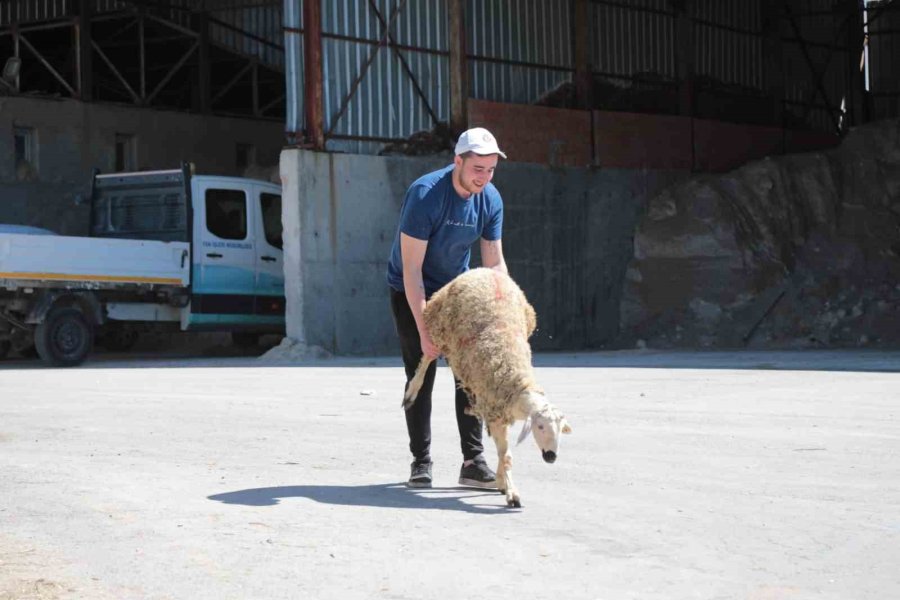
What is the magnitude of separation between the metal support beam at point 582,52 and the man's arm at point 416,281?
20526mm

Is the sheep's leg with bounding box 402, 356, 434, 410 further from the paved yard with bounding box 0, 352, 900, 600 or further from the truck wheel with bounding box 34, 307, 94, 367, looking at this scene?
the truck wheel with bounding box 34, 307, 94, 367

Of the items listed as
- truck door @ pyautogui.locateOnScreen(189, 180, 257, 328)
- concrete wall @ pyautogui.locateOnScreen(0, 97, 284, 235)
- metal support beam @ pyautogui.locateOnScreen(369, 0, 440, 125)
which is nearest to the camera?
truck door @ pyautogui.locateOnScreen(189, 180, 257, 328)

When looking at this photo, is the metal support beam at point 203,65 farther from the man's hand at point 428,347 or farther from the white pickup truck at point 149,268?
the man's hand at point 428,347

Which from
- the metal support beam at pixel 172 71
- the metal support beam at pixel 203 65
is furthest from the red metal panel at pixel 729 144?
the metal support beam at pixel 172 71

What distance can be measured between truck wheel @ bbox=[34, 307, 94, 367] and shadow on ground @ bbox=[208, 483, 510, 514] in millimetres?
13178

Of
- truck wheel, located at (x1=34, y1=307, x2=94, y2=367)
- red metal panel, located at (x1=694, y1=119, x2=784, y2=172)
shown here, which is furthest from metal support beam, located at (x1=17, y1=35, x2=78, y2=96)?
red metal panel, located at (x1=694, y1=119, x2=784, y2=172)

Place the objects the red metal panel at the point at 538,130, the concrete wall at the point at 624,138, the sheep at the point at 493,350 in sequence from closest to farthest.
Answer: the sheep at the point at 493,350, the red metal panel at the point at 538,130, the concrete wall at the point at 624,138

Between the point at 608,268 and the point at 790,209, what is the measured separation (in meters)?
3.53

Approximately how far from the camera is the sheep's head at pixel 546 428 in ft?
23.6

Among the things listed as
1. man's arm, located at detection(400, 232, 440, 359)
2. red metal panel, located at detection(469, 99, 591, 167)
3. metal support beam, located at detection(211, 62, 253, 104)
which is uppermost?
metal support beam, located at detection(211, 62, 253, 104)

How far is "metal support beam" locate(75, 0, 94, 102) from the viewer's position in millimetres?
30656

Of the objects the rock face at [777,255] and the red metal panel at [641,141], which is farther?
the red metal panel at [641,141]

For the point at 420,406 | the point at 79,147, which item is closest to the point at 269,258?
the point at 79,147

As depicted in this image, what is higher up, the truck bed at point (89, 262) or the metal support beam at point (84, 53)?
the metal support beam at point (84, 53)
